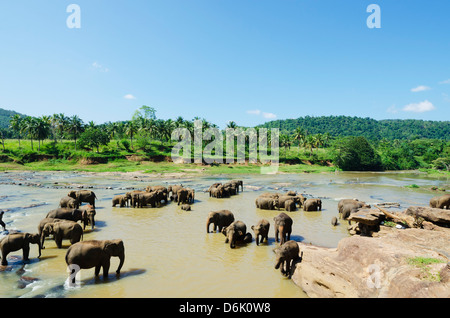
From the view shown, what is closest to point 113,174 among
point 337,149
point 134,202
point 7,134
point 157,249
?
point 134,202

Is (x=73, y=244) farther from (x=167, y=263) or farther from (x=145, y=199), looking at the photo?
(x=145, y=199)

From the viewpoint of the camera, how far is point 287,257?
978cm

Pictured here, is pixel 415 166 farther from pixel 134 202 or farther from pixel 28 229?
pixel 28 229

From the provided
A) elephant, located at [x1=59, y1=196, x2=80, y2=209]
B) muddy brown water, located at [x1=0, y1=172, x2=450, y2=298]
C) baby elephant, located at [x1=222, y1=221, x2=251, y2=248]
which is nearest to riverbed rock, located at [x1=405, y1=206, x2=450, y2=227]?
muddy brown water, located at [x1=0, y1=172, x2=450, y2=298]

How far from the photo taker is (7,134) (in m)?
137

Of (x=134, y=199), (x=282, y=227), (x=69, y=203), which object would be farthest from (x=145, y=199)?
(x=282, y=227)

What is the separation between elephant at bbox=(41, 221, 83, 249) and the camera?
12.6 meters

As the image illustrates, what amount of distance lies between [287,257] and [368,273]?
9.38ft

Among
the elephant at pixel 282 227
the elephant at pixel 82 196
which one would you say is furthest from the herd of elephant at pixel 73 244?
the elephant at pixel 282 227

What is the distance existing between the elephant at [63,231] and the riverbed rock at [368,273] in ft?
32.3

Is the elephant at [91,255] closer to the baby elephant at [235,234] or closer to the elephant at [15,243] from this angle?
the elephant at [15,243]

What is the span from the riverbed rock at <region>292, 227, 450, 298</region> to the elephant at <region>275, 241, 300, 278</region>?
281 mm

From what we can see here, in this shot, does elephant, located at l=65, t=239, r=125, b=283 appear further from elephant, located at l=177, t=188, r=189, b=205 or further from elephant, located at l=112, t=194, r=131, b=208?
elephant, located at l=177, t=188, r=189, b=205

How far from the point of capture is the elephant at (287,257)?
9.80 m
